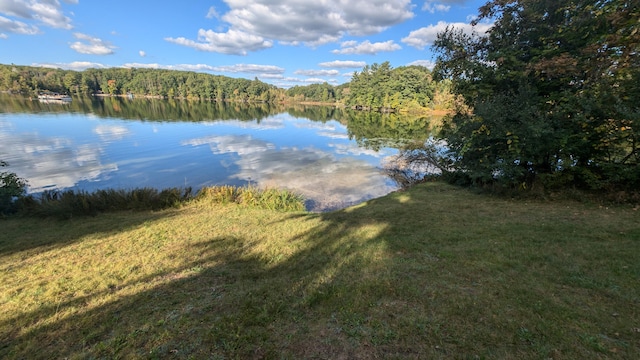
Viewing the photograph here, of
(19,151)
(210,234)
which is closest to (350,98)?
(19,151)

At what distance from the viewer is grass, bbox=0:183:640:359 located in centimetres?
329

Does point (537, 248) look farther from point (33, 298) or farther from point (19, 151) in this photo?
point (19, 151)

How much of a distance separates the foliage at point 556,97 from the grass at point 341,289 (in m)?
1.99

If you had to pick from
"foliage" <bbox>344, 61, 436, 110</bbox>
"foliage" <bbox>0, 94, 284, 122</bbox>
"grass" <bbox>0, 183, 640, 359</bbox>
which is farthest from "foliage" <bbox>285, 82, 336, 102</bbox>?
"grass" <bbox>0, 183, 640, 359</bbox>

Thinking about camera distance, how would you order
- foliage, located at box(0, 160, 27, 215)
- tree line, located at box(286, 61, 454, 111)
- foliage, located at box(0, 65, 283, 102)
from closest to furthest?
foliage, located at box(0, 160, 27, 215) → tree line, located at box(286, 61, 454, 111) → foliage, located at box(0, 65, 283, 102)

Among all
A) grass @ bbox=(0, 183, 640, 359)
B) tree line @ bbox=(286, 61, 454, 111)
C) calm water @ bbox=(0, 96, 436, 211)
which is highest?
tree line @ bbox=(286, 61, 454, 111)

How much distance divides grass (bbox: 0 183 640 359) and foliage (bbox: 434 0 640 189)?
1992mm

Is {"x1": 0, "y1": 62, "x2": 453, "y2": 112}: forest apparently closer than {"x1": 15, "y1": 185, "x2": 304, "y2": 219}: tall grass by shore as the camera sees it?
No

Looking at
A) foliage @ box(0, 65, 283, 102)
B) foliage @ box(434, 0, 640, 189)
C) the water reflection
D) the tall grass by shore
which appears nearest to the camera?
foliage @ box(434, 0, 640, 189)

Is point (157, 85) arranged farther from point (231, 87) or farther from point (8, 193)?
point (8, 193)

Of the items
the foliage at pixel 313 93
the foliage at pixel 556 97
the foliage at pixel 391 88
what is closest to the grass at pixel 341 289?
the foliage at pixel 556 97

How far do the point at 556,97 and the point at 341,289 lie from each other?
10869 millimetres

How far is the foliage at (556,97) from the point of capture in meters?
8.70

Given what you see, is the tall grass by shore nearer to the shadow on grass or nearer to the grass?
the shadow on grass
